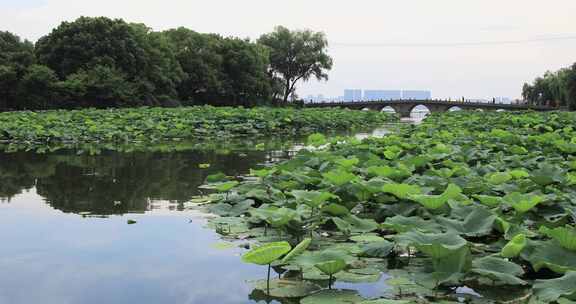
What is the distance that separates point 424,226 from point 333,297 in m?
0.81

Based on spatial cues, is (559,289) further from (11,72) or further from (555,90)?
(555,90)

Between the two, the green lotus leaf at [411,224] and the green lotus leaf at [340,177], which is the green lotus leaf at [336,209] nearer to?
the green lotus leaf at [340,177]

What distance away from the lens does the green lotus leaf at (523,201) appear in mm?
3207

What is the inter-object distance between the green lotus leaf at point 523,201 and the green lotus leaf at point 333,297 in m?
1.24

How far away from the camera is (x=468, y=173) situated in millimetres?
4754

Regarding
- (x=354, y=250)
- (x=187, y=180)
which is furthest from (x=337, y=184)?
(x=187, y=180)

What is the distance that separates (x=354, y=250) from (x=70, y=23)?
104 ft

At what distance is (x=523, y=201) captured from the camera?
325cm

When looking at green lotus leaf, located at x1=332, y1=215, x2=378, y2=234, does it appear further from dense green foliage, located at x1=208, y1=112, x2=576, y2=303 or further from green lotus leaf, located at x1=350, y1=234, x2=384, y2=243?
green lotus leaf, located at x1=350, y1=234, x2=384, y2=243

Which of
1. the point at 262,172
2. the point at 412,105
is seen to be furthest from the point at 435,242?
the point at 412,105

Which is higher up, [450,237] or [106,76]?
[106,76]

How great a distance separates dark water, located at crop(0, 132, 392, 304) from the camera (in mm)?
2803

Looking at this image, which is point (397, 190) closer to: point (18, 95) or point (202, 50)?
point (18, 95)

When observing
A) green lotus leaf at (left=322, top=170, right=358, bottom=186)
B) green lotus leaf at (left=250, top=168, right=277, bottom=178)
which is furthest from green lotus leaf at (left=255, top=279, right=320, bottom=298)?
green lotus leaf at (left=250, top=168, right=277, bottom=178)
